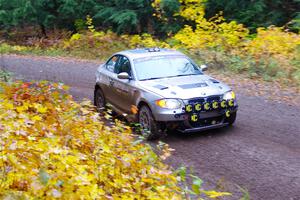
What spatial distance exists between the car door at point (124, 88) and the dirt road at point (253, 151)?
1282mm

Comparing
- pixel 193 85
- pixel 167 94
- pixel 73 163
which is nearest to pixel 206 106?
pixel 193 85

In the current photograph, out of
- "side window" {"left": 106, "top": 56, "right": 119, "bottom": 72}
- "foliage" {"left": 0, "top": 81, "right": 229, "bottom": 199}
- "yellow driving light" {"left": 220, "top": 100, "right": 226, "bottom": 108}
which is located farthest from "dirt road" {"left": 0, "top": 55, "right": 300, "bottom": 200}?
"side window" {"left": 106, "top": 56, "right": 119, "bottom": 72}

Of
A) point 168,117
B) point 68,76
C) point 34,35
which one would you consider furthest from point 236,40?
point 34,35

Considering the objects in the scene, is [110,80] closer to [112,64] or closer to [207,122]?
[112,64]

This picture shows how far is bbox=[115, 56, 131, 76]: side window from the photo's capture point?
10.4m

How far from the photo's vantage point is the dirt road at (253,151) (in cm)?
680

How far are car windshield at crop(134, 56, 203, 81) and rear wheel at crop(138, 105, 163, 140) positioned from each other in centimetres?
88

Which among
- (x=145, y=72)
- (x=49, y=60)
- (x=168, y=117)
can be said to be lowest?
(x=49, y=60)

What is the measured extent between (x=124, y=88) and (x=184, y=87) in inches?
67.0

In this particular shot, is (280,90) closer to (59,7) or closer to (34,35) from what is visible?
(59,7)

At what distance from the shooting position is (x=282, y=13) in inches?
830

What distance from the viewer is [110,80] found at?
36.1 feet

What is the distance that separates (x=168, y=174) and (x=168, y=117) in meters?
3.68

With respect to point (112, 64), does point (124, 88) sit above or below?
below
